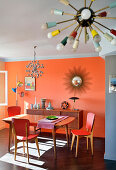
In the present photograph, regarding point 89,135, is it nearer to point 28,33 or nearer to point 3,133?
point 28,33

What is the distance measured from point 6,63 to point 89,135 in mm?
4032

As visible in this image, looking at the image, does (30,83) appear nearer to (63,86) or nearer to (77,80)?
(63,86)

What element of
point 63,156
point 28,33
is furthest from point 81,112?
point 28,33

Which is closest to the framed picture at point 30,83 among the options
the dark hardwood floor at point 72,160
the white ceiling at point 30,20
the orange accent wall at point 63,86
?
the orange accent wall at point 63,86

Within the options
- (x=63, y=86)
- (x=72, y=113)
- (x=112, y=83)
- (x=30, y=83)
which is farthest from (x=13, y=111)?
(x=112, y=83)

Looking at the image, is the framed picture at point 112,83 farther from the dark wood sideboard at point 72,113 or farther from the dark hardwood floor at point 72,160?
the dark wood sideboard at point 72,113

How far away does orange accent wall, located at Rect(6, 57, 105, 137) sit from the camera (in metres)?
4.97

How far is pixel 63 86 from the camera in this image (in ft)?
17.7

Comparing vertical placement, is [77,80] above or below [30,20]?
below

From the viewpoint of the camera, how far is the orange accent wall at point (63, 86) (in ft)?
16.3

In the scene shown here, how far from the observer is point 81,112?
4.98m

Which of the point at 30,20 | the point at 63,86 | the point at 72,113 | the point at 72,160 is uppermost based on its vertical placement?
the point at 30,20

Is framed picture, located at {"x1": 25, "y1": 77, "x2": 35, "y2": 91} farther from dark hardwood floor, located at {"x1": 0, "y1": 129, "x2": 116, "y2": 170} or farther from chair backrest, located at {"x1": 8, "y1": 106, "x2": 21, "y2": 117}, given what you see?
dark hardwood floor, located at {"x1": 0, "y1": 129, "x2": 116, "y2": 170}

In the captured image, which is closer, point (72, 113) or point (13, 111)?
point (13, 111)
